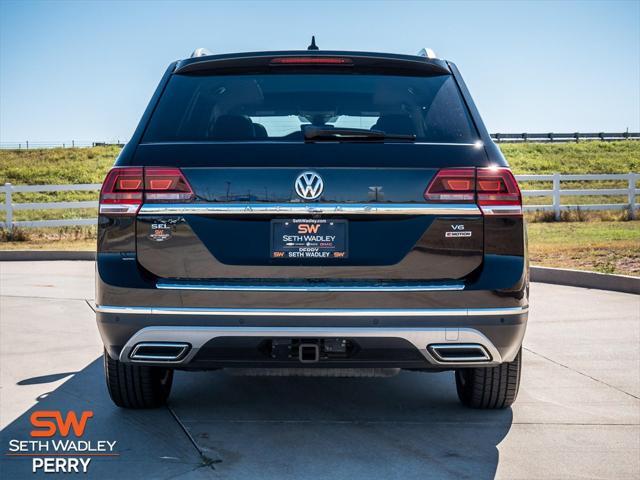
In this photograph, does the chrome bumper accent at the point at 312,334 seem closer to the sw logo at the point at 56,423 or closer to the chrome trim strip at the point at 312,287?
the chrome trim strip at the point at 312,287

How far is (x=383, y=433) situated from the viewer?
191 inches

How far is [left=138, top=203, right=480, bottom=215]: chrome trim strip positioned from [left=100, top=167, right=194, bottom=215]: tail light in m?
0.04

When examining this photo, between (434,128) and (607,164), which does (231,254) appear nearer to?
(434,128)

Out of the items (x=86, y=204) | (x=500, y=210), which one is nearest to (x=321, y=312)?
(x=500, y=210)

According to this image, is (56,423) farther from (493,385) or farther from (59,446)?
(493,385)

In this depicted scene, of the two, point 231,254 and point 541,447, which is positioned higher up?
point 231,254

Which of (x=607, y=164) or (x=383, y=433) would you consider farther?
(x=607, y=164)

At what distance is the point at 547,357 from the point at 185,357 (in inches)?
141

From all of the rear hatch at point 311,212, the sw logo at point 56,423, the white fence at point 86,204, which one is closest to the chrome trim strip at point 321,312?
the rear hatch at point 311,212

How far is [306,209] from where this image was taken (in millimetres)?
4234

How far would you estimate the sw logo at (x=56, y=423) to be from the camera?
4.86 meters

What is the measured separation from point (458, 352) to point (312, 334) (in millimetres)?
699

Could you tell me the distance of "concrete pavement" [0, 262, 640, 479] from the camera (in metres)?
4.28

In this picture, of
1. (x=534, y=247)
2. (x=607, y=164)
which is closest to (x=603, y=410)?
(x=534, y=247)
